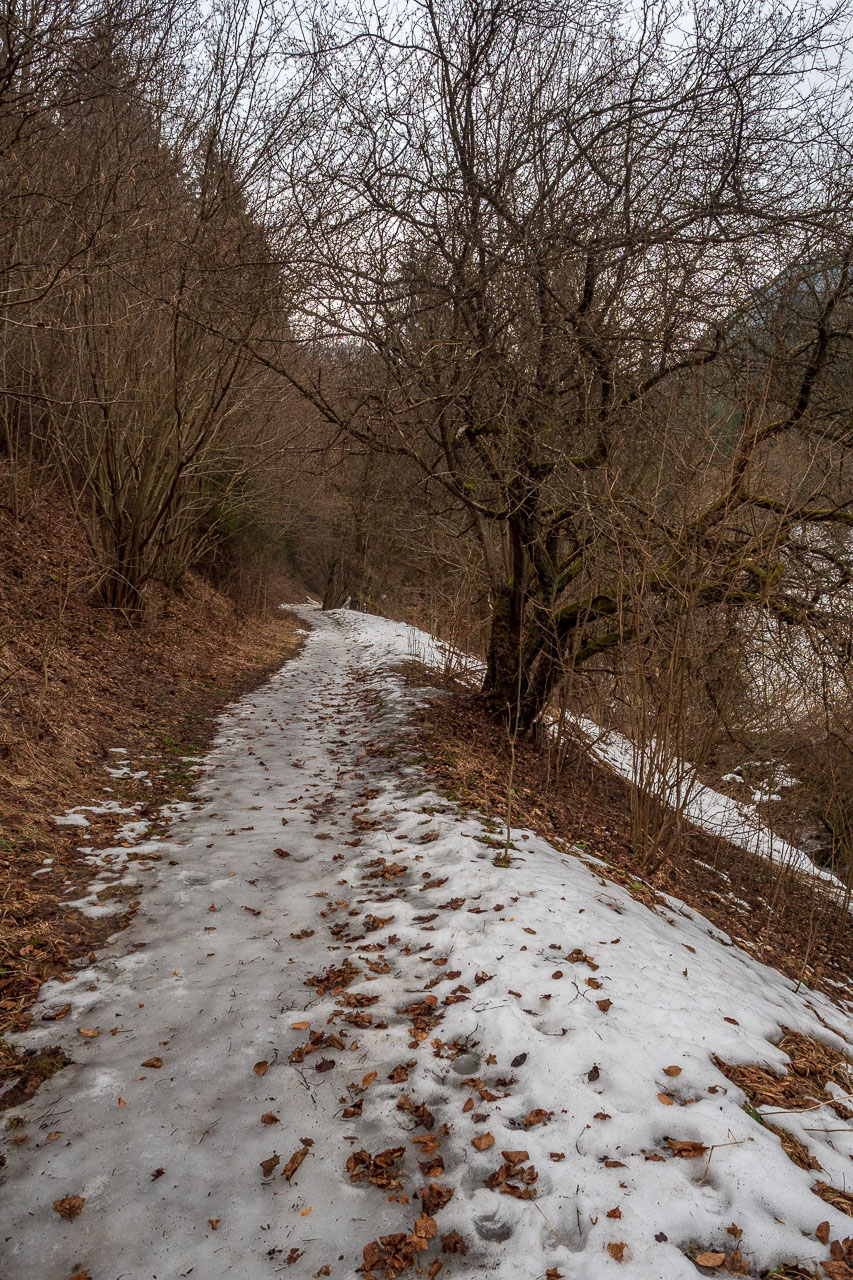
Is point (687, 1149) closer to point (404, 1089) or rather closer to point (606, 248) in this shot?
point (404, 1089)

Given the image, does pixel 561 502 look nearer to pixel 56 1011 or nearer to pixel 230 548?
pixel 56 1011

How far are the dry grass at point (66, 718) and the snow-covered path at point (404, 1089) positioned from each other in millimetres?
272

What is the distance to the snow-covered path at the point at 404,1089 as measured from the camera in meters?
2.27

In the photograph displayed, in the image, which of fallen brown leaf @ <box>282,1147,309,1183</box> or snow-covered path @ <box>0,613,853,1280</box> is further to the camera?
fallen brown leaf @ <box>282,1147,309,1183</box>

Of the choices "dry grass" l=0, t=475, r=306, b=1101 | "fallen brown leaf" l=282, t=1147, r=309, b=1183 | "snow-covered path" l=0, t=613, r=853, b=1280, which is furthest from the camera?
"dry grass" l=0, t=475, r=306, b=1101

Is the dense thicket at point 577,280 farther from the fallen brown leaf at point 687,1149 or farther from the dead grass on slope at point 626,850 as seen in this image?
the fallen brown leaf at point 687,1149

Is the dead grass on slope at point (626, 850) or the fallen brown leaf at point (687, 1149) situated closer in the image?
the fallen brown leaf at point (687, 1149)

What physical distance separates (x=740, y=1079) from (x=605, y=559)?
4.38 metres

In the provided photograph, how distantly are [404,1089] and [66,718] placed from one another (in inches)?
189

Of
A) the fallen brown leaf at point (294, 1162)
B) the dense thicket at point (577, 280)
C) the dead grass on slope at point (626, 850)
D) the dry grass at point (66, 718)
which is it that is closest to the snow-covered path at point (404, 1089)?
the fallen brown leaf at point (294, 1162)

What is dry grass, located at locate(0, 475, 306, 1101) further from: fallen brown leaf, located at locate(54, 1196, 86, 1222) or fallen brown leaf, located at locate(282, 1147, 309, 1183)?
fallen brown leaf, located at locate(282, 1147, 309, 1183)

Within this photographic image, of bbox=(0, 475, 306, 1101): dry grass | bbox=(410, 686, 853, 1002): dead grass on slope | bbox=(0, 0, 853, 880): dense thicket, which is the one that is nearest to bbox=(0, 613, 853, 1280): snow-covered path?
bbox=(0, 475, 306, 1101): dry grass

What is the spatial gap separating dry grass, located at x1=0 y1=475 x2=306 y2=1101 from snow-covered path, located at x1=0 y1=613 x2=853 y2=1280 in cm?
27

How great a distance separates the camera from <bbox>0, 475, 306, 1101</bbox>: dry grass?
3.73m
